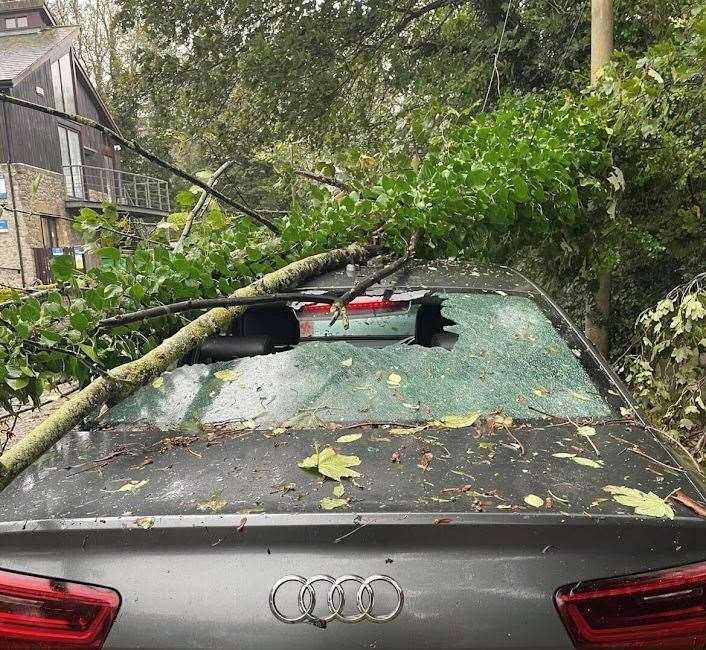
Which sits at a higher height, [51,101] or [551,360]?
[51,101]

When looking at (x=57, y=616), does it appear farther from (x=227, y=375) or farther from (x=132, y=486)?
(x=227, y=375)

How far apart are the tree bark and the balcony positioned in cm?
2342

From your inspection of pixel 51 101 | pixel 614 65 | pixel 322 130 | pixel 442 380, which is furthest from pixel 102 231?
pixel 51 101

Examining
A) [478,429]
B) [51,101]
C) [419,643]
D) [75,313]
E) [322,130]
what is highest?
[51,101]

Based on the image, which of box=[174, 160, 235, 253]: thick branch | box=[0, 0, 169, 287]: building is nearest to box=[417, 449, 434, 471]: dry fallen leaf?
box=[174, 160, 235, 253]: thick branch

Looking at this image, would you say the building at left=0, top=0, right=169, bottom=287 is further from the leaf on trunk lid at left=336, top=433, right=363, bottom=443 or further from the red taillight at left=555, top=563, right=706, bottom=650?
the red taillight at left=555, top=563, right=706, bottom=650

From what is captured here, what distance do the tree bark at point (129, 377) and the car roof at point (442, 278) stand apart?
0.53 ft

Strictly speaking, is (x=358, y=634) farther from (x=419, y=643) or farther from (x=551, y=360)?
(x=551, y=360)

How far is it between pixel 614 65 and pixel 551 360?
14.6ft

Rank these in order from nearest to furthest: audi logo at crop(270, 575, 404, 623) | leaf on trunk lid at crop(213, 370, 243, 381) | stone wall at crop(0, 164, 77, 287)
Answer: audi logo at crop(270, 575, 404, 623), leaf on trunk lid at crop(213, 370, 243, 381), stone wall at crop(0, 164, 77, 287)

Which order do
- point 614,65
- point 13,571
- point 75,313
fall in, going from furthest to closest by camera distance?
point 614,65 → point 75,313 → point 13,571

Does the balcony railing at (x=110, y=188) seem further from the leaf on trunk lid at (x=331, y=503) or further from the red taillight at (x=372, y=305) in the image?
the leaf on trunk lid at (x=331, y=503)

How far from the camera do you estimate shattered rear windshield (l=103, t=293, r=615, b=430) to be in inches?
83.7

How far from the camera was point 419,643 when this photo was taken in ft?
4.29
